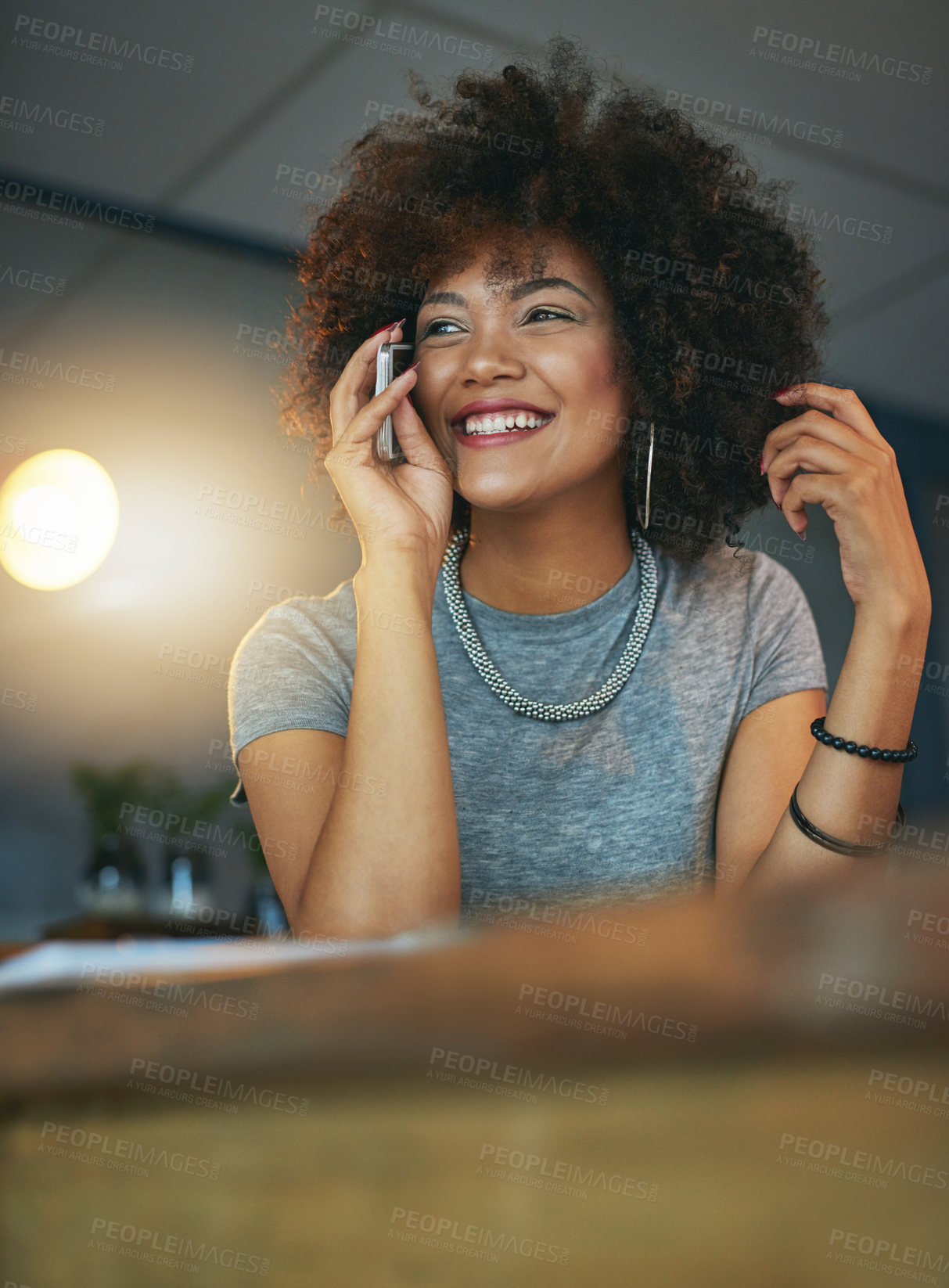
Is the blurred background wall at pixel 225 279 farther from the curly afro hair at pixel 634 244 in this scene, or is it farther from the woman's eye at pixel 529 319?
the woman's eye at pixel 529 319

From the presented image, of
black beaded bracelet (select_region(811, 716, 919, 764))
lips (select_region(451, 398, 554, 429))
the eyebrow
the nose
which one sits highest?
the eyebrow

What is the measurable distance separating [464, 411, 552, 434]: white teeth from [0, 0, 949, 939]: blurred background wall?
348 mm

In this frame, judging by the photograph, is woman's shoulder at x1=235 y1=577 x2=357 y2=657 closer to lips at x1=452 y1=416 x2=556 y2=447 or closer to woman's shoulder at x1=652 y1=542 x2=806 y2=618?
lips at x1=452 y1=416 x2=556 y2=447

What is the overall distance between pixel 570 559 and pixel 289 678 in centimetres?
29

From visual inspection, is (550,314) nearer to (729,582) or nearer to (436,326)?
(436,326)

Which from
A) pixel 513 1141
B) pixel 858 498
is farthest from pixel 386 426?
pixel 513 1141

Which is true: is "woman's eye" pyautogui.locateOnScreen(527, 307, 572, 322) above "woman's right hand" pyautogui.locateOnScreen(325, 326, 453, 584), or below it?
above

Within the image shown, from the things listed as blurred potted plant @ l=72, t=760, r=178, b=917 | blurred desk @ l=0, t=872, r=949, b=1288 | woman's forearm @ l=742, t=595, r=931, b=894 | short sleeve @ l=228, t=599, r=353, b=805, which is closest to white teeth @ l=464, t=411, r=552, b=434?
short sleeve @ l=228, t=599, r=353, b=805

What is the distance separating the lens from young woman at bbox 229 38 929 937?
2.39 feet

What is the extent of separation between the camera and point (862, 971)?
0.30m

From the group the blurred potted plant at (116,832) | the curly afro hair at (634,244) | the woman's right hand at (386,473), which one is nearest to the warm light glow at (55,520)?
the blurred potted plant at (116,832)

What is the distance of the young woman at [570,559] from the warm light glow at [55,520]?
24.7 inches

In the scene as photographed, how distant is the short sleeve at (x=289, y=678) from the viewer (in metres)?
0.77

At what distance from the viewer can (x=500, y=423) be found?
2.68ft
